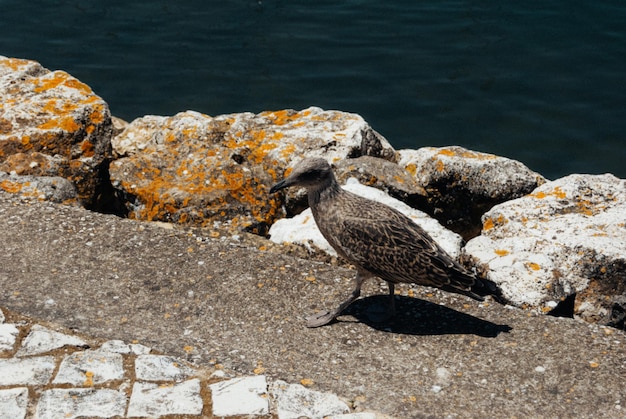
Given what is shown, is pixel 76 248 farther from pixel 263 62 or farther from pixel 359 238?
pixel 263 62

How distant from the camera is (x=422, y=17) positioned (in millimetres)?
15281

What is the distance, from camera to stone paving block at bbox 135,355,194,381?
521 cm

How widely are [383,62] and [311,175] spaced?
8511mm

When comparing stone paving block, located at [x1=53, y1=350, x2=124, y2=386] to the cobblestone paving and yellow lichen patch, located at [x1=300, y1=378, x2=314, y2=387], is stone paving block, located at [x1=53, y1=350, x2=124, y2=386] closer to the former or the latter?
the cobblestone paving

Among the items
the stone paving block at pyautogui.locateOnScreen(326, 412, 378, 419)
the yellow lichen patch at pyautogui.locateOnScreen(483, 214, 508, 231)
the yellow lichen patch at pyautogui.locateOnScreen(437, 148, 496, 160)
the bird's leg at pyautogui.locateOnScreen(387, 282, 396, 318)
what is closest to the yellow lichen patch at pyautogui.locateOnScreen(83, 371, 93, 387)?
the stone paving block at pyautogui.locateOnScreen(326, 412, 378, 419)

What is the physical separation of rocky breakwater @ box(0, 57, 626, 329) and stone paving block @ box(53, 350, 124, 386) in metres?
2.23

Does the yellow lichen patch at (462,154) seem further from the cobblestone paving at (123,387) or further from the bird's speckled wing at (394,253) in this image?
the cobblestone paving at (123,387)

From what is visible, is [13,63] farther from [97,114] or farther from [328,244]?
[328,244]

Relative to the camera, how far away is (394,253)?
19.3 feet

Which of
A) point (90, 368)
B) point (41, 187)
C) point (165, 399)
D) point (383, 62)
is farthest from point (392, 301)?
point (383, 62)

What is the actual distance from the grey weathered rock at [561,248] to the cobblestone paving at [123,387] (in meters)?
2.23

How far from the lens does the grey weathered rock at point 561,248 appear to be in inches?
257

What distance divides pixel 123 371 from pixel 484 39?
11034mm

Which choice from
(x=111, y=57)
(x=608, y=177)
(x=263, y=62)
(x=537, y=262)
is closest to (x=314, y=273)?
(x=537, y=262)
